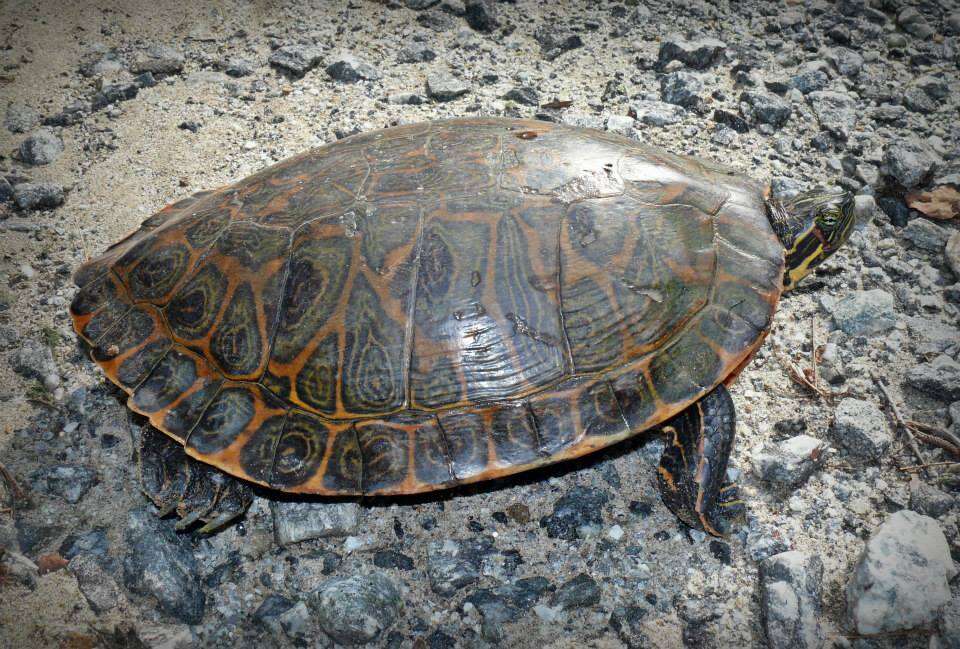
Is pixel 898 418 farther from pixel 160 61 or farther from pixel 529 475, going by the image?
pixel 160 61

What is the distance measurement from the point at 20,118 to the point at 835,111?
8.32 m

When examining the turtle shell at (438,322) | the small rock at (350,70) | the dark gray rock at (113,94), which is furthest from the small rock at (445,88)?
the dark gray rock at (113,94)

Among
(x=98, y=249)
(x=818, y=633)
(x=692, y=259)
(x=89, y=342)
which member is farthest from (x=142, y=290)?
(x=818, y=633)

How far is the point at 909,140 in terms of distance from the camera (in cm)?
657

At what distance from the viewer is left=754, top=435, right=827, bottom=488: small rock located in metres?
4.35

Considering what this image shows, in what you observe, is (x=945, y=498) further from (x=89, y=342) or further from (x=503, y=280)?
(x=89, y=342)

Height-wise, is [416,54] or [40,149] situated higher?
[416,54]

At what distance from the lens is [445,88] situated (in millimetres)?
7016

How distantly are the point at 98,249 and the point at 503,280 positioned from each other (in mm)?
3887

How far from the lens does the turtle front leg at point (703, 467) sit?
410 centimetres

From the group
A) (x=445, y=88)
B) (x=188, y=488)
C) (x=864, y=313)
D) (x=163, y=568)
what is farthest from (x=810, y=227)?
(x=163, y=568)

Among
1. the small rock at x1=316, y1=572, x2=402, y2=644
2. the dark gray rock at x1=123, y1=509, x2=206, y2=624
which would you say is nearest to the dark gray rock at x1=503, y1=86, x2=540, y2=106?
the small rock at x1=316, y1=572, x2=402, y2=644

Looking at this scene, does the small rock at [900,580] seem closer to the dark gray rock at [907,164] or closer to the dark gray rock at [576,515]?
the dark gray rock at [576,515]

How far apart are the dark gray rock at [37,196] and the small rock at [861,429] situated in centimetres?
671
